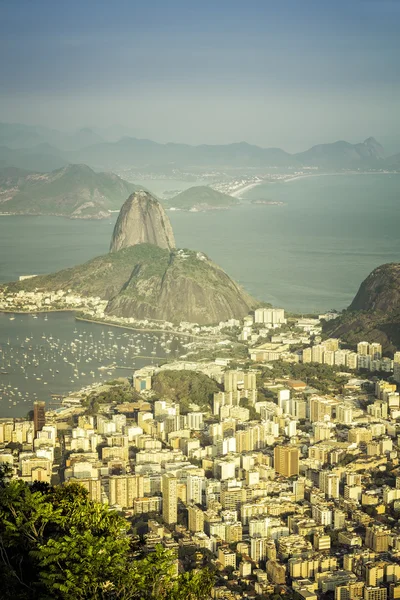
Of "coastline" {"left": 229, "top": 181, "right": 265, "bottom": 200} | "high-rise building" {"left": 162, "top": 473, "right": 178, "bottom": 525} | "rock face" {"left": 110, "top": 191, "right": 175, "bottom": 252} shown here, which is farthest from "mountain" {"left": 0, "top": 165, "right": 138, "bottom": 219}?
"high-rise building" {"left": 162, "top": 473, "right": 178, "bottom": 525}

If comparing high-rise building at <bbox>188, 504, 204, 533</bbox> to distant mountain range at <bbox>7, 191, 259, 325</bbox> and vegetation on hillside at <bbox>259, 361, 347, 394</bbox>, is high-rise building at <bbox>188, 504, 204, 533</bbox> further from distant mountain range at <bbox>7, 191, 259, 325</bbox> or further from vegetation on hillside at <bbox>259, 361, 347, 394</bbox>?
distant mountain range at <bbox>7, 191, 259, 325</bbox>

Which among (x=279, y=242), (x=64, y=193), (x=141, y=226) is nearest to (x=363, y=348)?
(x=141, y=226)

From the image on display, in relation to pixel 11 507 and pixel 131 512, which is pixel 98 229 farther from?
pixel 11 507

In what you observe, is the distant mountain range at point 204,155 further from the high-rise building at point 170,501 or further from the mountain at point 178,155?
the high-rise building at point 170,501

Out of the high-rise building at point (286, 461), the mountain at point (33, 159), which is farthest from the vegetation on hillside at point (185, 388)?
the mountain at point (33, 159)

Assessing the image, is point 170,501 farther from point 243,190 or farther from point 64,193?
point 243,190
